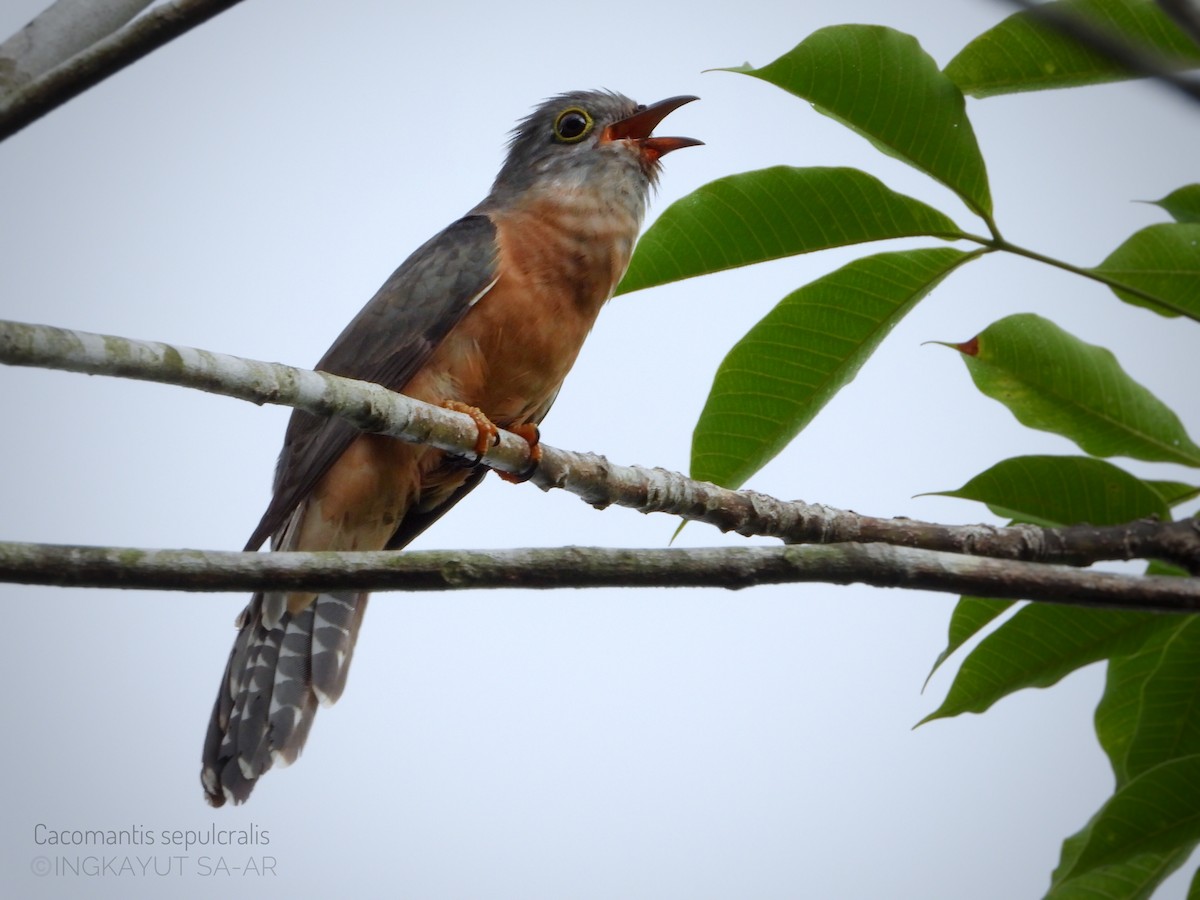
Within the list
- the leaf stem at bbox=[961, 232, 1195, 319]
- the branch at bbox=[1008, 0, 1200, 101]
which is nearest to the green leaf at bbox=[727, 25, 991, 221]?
the leaf stem at bbox=[961, 232, 1195, 319]

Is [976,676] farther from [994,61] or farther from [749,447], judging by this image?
[994,61]

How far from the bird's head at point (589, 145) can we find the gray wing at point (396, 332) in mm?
478

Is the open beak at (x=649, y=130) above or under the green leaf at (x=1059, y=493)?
above

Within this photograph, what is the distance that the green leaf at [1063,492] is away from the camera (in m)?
2.63

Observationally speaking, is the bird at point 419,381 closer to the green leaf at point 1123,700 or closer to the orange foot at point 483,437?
the orange foot at point 483,437

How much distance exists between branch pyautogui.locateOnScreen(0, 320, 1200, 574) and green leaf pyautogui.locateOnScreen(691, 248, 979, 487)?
18cm

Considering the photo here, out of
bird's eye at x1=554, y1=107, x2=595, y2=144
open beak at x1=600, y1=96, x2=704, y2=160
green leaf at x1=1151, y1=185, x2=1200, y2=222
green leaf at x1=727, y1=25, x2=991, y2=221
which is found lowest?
green leaf at x1=1151, y1=185, x2=1200, y2=222

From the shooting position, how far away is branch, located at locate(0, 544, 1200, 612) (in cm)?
182

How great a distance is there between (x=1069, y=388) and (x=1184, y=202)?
56 cm

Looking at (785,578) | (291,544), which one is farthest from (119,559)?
(291,544)

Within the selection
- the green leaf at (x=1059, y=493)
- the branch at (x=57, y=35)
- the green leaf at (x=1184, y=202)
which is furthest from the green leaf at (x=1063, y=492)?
the branch at (x=57, y=35)

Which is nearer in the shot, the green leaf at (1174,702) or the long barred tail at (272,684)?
the green leaf at (1174,702)

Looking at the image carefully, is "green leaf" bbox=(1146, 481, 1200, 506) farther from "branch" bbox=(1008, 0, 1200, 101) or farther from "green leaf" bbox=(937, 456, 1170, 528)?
"branch" bbox=(1008, 0, 1200, 101)

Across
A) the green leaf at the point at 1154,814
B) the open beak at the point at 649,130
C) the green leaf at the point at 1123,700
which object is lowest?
the green leaf at the point at 1154,814
